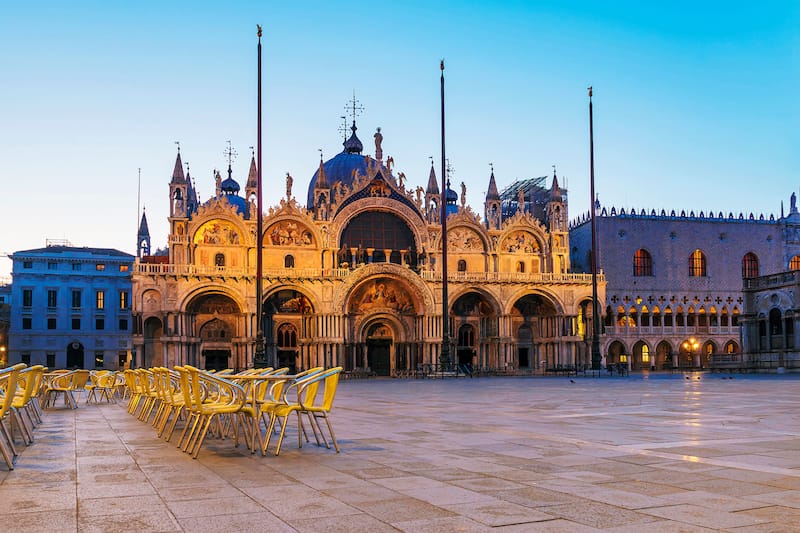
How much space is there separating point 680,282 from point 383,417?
195 feet

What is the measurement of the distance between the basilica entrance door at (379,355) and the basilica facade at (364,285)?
10 centimetres

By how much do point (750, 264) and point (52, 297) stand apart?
62.9m

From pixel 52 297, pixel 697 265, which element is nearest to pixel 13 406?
pixel 697 265

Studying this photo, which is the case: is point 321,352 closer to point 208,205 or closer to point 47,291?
point 208,205

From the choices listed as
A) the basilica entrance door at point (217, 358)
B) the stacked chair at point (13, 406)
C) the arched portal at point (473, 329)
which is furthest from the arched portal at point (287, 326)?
the stacked chair at point (13, 406)

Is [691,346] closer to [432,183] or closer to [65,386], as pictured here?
[432,183]

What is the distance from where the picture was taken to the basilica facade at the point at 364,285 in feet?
181

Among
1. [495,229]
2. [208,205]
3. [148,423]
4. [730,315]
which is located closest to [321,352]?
[208,205]

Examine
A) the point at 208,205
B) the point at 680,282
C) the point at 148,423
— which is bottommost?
the point at 148,423

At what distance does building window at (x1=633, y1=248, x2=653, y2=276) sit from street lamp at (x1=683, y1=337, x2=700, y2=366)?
643 cm

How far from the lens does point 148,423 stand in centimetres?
1528

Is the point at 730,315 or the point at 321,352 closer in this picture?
the point at 321,352

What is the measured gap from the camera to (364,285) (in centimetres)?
5875

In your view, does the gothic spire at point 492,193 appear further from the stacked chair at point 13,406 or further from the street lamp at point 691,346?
the stacked chair at point 13,406
